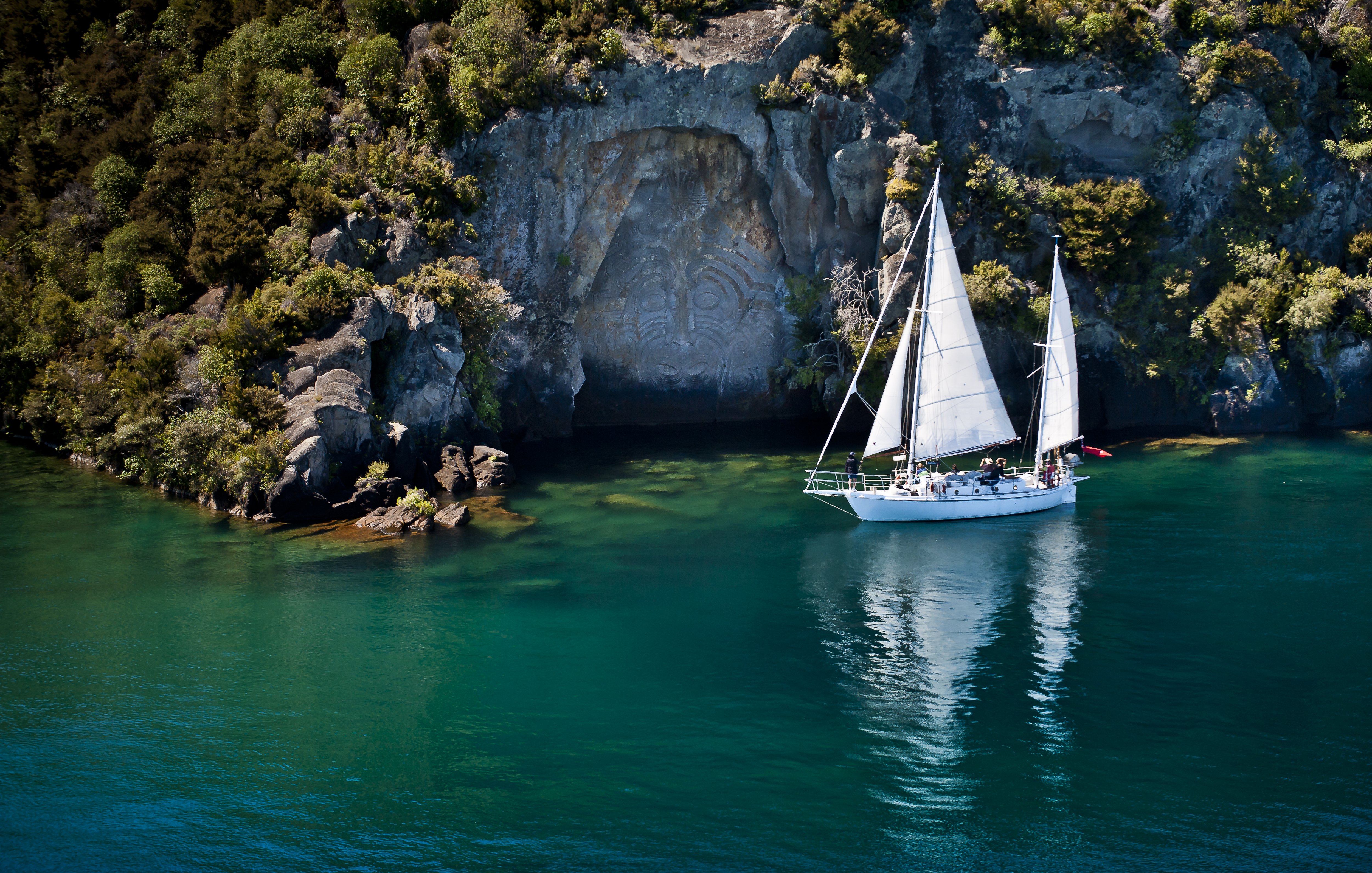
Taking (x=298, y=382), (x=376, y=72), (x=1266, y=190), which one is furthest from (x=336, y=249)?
(x=1266, y=190)

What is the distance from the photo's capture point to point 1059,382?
3988 cm

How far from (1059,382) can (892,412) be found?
7373 millimetres

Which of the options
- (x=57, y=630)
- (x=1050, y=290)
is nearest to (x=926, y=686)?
(x=57, y=630)

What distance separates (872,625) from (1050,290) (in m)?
27.2

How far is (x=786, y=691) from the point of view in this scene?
81.2ft

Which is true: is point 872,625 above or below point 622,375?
below

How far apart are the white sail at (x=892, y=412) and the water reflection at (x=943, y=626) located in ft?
10.1

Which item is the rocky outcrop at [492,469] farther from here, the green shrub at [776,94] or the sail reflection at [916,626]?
the green shrub at [776,94]

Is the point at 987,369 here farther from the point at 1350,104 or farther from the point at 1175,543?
the point at 1350,104

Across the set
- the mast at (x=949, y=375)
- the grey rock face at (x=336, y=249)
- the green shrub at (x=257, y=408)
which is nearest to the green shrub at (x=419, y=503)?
the green shrub at (x=257, y=408)

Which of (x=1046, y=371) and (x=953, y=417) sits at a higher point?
(x=1046, y=371)

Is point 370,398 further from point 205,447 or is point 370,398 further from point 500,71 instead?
point 500,71

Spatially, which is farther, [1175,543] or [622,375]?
[622,375]

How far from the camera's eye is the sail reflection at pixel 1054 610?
23203mm
